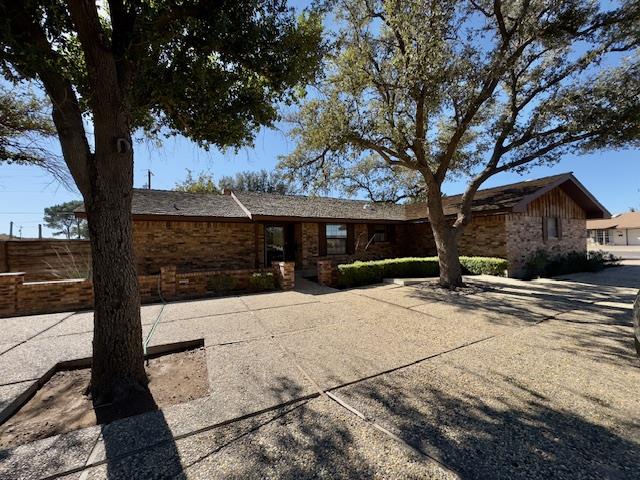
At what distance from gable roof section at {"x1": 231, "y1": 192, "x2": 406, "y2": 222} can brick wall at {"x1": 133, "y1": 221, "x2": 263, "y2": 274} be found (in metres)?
1.24

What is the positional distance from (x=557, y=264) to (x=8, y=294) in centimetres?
1738

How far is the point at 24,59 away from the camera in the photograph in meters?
3.02

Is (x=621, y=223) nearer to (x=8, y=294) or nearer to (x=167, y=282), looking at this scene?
(x=167, y=282)

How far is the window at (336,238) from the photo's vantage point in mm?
13352

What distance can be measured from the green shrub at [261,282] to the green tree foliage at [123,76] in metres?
5.26

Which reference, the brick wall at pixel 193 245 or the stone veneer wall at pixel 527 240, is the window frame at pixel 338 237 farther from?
the stone veneer wall at pixel 527 240

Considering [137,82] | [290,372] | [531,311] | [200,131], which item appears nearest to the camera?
[290,372]

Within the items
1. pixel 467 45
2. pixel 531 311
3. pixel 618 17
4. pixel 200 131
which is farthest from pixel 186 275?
pixel 618 17

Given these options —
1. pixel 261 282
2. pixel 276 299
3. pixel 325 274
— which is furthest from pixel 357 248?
pixel 276 299

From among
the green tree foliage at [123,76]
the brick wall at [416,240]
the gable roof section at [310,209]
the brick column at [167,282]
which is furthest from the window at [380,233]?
the green tree foliage at [123,76]

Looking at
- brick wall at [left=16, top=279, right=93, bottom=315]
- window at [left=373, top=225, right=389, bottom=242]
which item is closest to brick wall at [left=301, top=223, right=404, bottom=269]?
window at [left=373, top=225, right=389, bottom=242]

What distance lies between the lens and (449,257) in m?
8.80

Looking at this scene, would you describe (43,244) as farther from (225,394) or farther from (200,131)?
(225,394)

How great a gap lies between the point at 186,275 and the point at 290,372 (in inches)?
229
